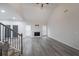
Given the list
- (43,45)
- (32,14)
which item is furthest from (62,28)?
(32,14)

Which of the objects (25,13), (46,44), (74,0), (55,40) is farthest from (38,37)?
(74,0)

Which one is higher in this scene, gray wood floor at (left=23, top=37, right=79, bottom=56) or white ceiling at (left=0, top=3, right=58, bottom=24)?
white ceiling at (left=0, top=3, right=58, bottom=24)

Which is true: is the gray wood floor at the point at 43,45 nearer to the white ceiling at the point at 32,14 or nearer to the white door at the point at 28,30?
the white door at the point at 28,30

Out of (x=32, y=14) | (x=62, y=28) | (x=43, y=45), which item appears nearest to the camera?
(x=32, y=14)

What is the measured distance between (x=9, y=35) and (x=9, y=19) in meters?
0.45

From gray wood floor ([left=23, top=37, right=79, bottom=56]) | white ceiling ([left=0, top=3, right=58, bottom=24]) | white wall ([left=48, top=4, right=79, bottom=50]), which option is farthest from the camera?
white wall ([left=48, top=4, right=79, bottom=50])

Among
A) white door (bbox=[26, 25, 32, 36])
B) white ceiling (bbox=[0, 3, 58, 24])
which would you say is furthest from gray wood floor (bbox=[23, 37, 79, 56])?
white ceiling (bbox=[0, 3, 58, 24])

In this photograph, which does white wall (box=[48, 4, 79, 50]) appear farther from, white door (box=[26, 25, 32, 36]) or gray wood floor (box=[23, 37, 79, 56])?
white door (box=[26, 25, 32, 36])

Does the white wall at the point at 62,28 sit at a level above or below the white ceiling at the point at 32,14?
below

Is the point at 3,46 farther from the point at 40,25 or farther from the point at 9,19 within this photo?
the point at 40,25

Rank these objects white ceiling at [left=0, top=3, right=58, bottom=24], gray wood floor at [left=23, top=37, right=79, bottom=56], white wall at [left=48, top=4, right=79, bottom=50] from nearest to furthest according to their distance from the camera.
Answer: white ceiling at [left=0, top=3, right=58, bottom=24], gray wood floor at [left=23, top=37, right=79, bottom=56], white wall at [left=48, top=4, right=79, bottom=50]

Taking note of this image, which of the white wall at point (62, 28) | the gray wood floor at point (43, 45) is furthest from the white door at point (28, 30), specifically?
the white wall at point (62, 28)

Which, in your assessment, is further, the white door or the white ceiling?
the white door

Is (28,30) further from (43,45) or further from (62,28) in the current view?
(62,28)
